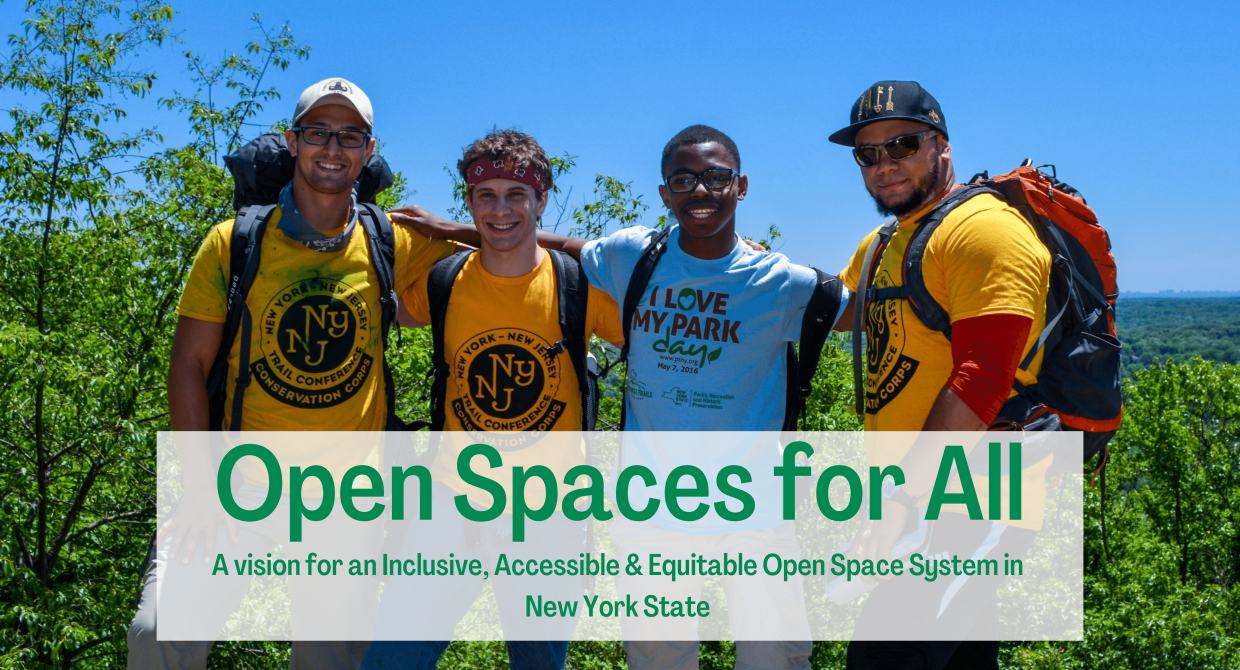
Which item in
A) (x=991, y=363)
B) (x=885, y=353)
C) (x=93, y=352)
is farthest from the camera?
(x=93, y=352)

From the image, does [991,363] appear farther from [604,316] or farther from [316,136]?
[316,136]

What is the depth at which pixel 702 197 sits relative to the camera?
324cm

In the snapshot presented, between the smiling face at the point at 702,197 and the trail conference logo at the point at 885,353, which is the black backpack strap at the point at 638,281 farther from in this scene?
the trail conference logo at the point at 885,353

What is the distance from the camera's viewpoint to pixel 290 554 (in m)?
3.27

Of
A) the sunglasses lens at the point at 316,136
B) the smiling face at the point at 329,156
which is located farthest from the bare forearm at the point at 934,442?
the sunglasses lens at the point at 316,136

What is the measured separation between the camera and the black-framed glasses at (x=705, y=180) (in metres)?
3.24

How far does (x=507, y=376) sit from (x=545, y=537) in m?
0.69

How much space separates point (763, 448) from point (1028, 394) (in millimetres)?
979

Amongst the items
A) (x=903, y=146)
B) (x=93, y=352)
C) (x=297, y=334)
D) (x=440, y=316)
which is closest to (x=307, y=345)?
(x=297, y=334)

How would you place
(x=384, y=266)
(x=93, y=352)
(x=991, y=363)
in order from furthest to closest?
1. (x=93, y=352)
2. (x=384, y=266)
3. (x=991, y=363)

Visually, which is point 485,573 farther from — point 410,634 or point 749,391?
point 749,391

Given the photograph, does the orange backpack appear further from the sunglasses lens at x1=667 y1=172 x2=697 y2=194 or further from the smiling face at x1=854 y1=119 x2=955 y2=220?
the sunglasses lens at x1=667 y1=172 x2=697 y2=194

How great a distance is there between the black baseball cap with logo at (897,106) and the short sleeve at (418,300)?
1.92m

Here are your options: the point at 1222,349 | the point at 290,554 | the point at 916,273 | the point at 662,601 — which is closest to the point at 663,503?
the point at 662,601
